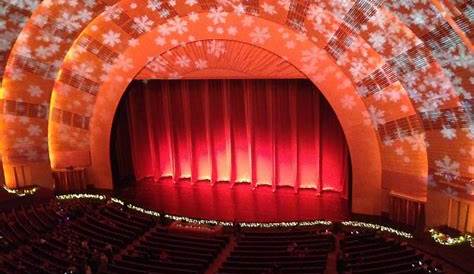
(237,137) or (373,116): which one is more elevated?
(373,116)

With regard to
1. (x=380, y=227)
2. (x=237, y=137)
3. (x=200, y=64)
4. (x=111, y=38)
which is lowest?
(x=380, y=227)

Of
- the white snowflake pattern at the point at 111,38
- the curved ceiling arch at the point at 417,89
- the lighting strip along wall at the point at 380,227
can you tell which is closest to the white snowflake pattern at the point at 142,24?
the white snowflake pattern at the point at 111,38

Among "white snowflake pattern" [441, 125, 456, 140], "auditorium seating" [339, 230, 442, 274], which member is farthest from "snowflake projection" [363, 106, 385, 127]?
"auditorium seating" [339, 230, 442, 274]

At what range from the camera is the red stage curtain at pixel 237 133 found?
21125 millimetres

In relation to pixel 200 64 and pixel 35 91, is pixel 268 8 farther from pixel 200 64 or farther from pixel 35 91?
pixel 35 91

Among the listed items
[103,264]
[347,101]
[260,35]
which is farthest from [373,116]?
[103,264]

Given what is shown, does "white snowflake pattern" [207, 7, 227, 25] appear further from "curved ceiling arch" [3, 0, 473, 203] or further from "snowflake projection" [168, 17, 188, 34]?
"snowflake projection" [168, 17, 188, 34]

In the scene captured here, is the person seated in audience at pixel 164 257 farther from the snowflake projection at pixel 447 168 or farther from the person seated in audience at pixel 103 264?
the snowflake projection at pixel 447 168

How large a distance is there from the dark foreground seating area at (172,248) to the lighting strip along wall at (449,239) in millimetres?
1176

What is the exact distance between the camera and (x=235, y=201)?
2073 cm

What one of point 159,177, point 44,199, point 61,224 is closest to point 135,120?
point 159,177

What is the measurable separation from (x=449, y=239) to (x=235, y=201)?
8513mm

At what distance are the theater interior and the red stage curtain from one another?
7cm

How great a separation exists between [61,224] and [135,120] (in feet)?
25.2
